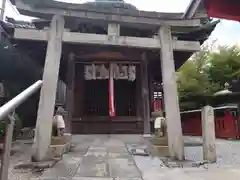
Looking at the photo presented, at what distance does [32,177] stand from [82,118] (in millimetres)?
7188

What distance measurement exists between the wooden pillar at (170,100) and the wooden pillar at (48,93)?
3015 millimetres

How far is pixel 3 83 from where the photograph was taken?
52.7 ft

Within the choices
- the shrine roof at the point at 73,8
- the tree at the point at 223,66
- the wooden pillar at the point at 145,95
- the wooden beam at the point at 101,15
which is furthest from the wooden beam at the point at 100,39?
the tree at the point at 223,66

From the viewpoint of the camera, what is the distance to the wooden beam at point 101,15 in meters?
6.98

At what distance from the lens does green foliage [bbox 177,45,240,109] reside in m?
18.4

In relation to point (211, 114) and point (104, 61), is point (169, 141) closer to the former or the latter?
point (211, 114)

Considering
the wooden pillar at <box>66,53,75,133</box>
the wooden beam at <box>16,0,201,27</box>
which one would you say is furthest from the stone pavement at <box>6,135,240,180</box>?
the wooden beam at <box>16,0,201,27</box>

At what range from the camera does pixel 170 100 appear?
7.03m

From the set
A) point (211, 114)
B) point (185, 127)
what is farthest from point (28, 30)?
point (185, 127)

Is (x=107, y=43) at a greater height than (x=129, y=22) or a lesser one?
lesser

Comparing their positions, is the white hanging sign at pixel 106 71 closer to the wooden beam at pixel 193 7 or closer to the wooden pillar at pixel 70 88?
the wooden pillar at pixel 70 88

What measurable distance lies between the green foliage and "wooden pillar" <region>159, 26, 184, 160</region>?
37.4ft

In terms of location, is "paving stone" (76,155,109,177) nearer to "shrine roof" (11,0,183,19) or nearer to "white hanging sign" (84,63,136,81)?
"shrine roof" (11,0,183,19)

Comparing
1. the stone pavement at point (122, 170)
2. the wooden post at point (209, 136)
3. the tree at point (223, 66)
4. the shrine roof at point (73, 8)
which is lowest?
the stone pavement at point (122, 170)
